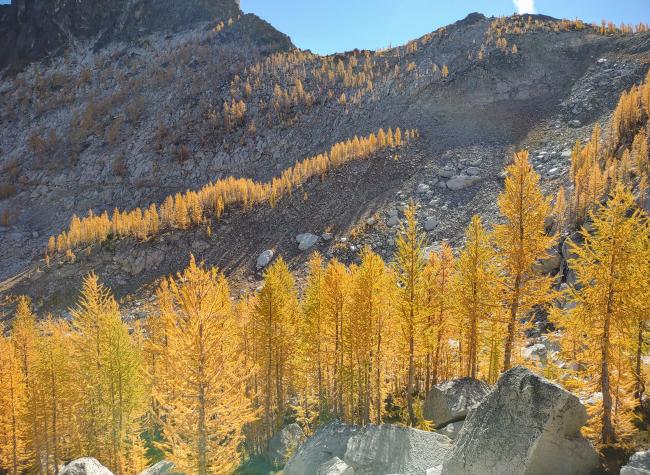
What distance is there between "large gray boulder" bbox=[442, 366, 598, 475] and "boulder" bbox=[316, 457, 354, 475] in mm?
4588

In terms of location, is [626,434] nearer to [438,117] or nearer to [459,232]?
[459,232]

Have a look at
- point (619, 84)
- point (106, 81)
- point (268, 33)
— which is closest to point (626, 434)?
point (619, 84)

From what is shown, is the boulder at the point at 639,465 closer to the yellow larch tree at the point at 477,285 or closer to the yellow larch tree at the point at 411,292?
the yellow larch tree at the point at 477,285

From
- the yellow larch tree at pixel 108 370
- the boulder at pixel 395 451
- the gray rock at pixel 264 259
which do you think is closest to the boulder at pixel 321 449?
the boulder at pixel 395 451

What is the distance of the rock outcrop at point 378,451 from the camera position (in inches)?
609

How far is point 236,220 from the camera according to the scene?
7775 cm

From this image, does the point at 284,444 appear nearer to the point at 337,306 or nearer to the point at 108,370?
the point at 337,306

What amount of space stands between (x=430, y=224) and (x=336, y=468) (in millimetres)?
49889

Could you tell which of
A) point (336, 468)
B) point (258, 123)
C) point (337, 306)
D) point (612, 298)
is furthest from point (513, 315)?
point (258, 123)

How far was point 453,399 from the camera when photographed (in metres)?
20.2

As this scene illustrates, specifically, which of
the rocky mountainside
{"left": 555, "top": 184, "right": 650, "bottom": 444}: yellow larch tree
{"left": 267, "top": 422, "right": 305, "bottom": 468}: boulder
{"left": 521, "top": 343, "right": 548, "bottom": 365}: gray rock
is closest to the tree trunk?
{"left": 555, "top": 184, "right": 650, "bottom": 444}: yellow larch tree

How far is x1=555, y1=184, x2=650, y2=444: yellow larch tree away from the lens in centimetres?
1274

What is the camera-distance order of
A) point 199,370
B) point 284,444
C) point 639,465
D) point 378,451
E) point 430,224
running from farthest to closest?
point 430,224 < point 284,444 < point 378,451 < point 199,370 < point 639,465

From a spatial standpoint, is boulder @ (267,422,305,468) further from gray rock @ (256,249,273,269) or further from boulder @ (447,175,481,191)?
boulder @ (447,175,481,191)
